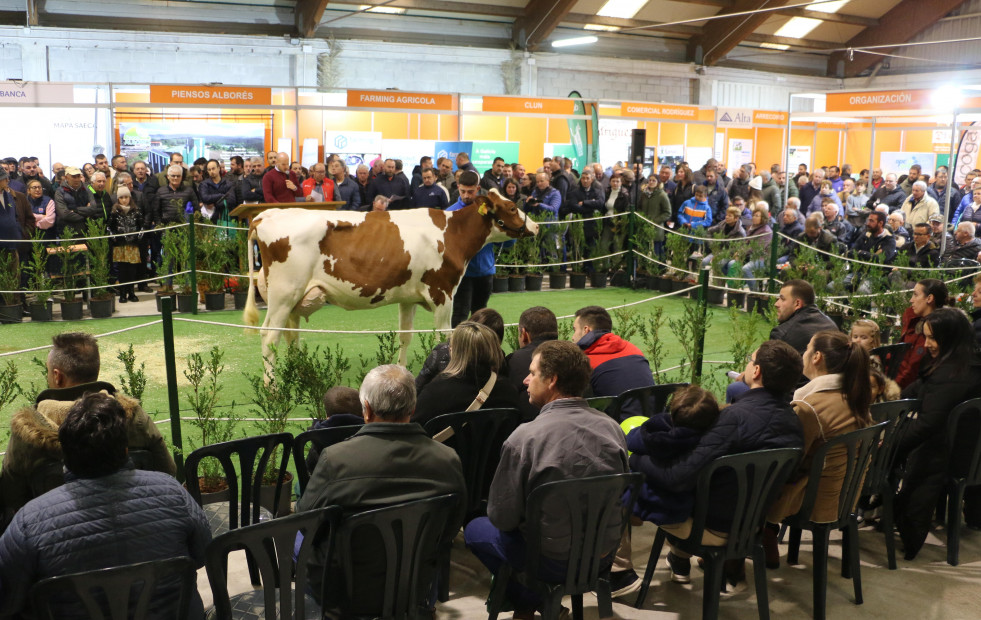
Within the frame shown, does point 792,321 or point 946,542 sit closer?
point 946,542

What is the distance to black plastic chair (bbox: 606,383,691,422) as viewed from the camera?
4.23m

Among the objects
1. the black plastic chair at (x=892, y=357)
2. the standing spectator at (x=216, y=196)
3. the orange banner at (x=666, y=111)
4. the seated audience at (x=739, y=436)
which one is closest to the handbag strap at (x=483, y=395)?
the seated audience at (x=739, y=436)

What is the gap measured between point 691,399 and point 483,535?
3.11 feet

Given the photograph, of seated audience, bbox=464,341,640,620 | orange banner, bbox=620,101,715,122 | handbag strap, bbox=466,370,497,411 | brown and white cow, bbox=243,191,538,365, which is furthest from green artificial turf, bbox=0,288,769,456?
orange banner, bbox=620,101,715,122

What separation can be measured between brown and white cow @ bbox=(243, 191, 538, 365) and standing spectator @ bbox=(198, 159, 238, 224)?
4860 millimetres

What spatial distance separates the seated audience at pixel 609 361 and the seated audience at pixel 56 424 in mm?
2081

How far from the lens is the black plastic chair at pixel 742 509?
3.32 metres

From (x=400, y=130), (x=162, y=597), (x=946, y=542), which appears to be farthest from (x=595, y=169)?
(x=162, y=597)

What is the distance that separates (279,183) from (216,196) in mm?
1291

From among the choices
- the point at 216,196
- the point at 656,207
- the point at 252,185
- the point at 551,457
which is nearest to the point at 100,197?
the point at 216,196

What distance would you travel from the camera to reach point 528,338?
496 cm

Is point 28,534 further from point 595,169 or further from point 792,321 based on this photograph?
point 595,169

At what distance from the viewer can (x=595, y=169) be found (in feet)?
48.7

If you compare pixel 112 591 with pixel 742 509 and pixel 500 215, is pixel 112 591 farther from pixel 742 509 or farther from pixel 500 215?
pixel 500 215
